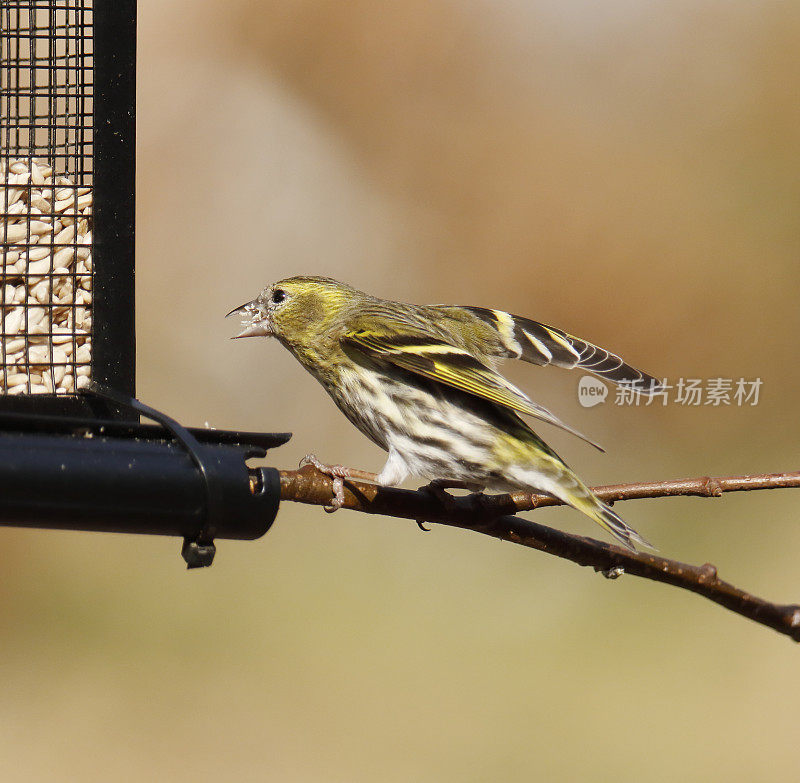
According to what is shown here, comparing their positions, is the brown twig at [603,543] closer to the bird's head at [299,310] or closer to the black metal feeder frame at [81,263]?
the black metal feeder frame at [81,263]

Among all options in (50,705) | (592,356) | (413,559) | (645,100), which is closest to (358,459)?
(413,559)

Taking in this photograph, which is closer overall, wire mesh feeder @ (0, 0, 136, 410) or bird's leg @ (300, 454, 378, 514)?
bird's leg @ (300, 454, 378, 514)

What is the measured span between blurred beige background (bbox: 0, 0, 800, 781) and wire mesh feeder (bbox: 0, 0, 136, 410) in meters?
4.34

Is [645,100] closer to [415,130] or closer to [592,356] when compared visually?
[415,130]

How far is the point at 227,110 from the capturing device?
8.62m

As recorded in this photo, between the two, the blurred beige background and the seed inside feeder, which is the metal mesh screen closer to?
the seed inside feeder

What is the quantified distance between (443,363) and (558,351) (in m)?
0.64

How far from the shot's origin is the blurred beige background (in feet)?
25.0

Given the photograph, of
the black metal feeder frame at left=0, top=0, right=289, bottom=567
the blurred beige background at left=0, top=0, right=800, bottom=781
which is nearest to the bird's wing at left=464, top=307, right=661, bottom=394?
the black metal feeder frame at left=0, top=0, right=289, bottom=567

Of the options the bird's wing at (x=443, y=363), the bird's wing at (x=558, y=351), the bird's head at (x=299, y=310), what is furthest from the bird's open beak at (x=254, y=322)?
the bird's wing at (x=558, y=351)

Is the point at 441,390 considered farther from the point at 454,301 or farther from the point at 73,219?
the point at 454,301

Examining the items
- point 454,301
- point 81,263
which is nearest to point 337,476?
point 81,263

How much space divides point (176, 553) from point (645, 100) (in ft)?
16.8

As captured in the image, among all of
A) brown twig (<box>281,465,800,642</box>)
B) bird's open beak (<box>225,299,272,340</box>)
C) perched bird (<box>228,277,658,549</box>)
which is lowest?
brown twig (<box>281,465,800,642</box>)
